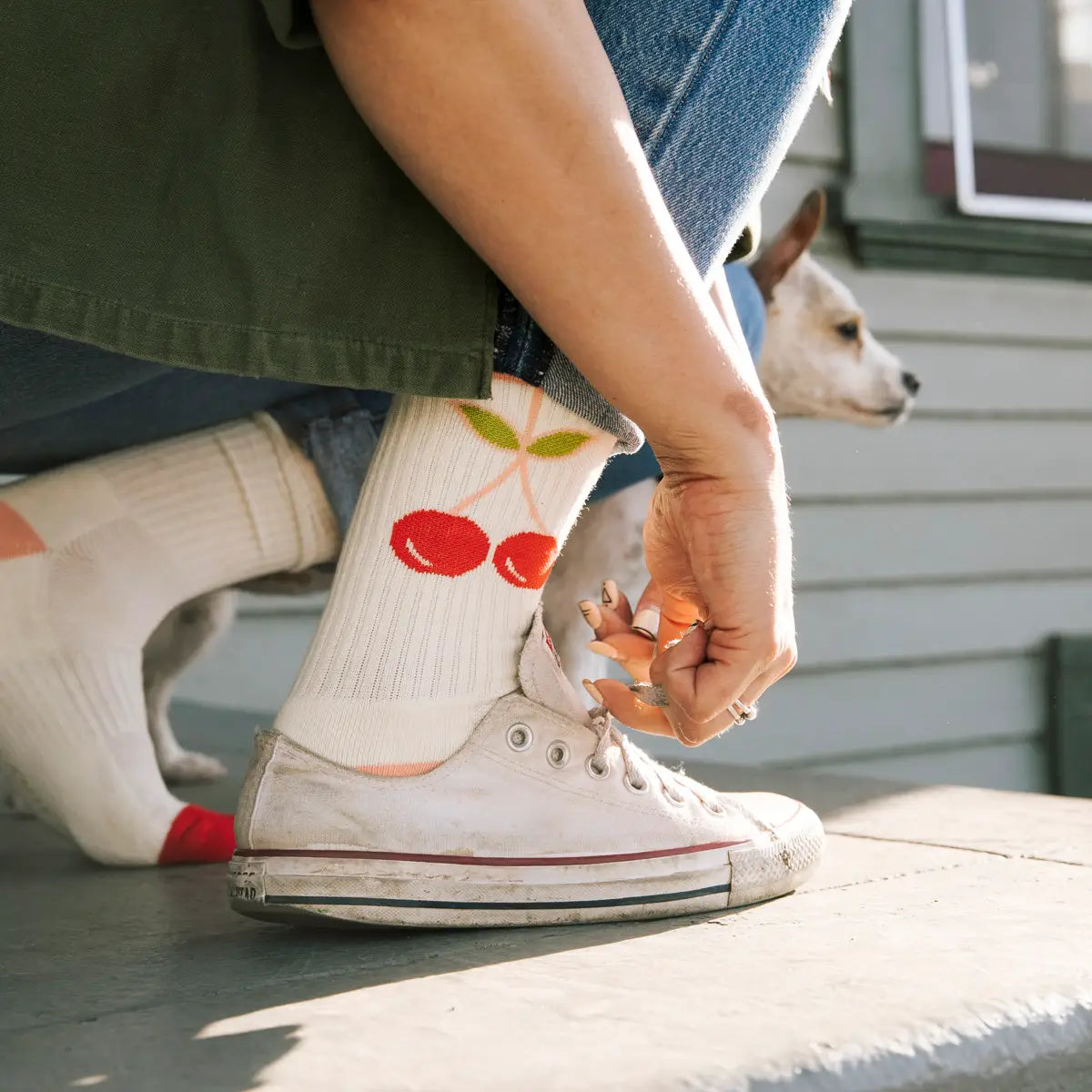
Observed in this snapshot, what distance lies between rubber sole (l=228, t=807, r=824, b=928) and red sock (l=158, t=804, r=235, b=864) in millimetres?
266

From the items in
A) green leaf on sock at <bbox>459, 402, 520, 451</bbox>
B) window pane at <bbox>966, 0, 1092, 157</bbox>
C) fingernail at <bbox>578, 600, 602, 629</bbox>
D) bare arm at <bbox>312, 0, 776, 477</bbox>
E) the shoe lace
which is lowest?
the shoe lace

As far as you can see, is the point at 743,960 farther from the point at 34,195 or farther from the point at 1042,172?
the point at 1042,172

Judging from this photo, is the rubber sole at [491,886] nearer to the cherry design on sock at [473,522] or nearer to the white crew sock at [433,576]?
the white crew sock at [433,576]

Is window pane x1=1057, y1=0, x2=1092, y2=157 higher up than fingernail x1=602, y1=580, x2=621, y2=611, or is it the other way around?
window pane x1=1057, y1=0, x2=1092, y2=157

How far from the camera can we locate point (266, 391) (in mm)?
1095

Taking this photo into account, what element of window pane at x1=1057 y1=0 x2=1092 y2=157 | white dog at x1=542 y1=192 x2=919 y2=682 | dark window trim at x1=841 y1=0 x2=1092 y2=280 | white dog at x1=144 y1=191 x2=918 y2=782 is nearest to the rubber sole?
white dog at x1=144 y1=191 x2=918 y2=782

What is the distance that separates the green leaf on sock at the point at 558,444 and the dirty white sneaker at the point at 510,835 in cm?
11

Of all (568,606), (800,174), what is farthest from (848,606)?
(568,606)

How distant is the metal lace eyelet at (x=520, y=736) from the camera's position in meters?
0.82

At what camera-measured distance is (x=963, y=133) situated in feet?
9.68

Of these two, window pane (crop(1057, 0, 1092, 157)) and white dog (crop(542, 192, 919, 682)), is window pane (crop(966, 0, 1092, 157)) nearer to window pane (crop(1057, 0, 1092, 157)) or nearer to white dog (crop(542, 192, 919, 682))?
window pane (crop(1057, 0, 1092, 157))

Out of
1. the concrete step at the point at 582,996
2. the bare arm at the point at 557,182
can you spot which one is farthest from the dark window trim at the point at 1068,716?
the bare arm at the point at 557,182

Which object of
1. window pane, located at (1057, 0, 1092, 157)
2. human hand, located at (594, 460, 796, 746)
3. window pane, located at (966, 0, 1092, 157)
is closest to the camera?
human hand, located at (594, 460, 796, 746)

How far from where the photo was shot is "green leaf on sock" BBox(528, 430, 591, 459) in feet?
2.62
